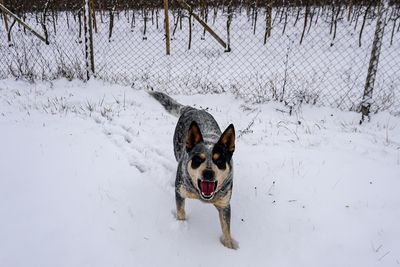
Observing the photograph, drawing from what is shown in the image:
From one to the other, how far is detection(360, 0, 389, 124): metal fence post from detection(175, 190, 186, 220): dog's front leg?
3.64 metres

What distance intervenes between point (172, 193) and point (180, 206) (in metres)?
0.47

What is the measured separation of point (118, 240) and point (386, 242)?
250 centimetres

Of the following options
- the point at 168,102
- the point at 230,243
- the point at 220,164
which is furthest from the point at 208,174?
the point at 168,102

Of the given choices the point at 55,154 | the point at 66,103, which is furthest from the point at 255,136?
the point at 66,103

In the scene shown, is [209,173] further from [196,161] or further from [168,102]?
[168,102]

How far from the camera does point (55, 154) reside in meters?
3.73

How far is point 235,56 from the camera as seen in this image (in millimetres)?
11180

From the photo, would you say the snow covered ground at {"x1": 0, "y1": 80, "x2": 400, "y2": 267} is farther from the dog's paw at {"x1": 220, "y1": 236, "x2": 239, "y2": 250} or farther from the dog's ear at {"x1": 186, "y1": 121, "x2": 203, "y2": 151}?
the dog's ear at {"x1": 186, "y1": 121, "x2": 203, "y2": 151}

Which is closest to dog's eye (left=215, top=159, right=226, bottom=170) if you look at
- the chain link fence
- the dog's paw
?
the dog's paw

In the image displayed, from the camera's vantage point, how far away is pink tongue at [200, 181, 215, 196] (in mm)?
2442

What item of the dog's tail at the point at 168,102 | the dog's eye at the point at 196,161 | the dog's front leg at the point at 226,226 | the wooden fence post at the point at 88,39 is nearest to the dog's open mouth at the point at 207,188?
the dog's eye at the point at 196,161

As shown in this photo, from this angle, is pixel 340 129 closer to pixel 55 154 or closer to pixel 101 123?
pixel 101 123

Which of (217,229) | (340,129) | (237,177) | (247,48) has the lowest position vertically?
(217,229)

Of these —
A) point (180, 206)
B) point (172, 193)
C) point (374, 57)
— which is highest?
point (374, 57)
